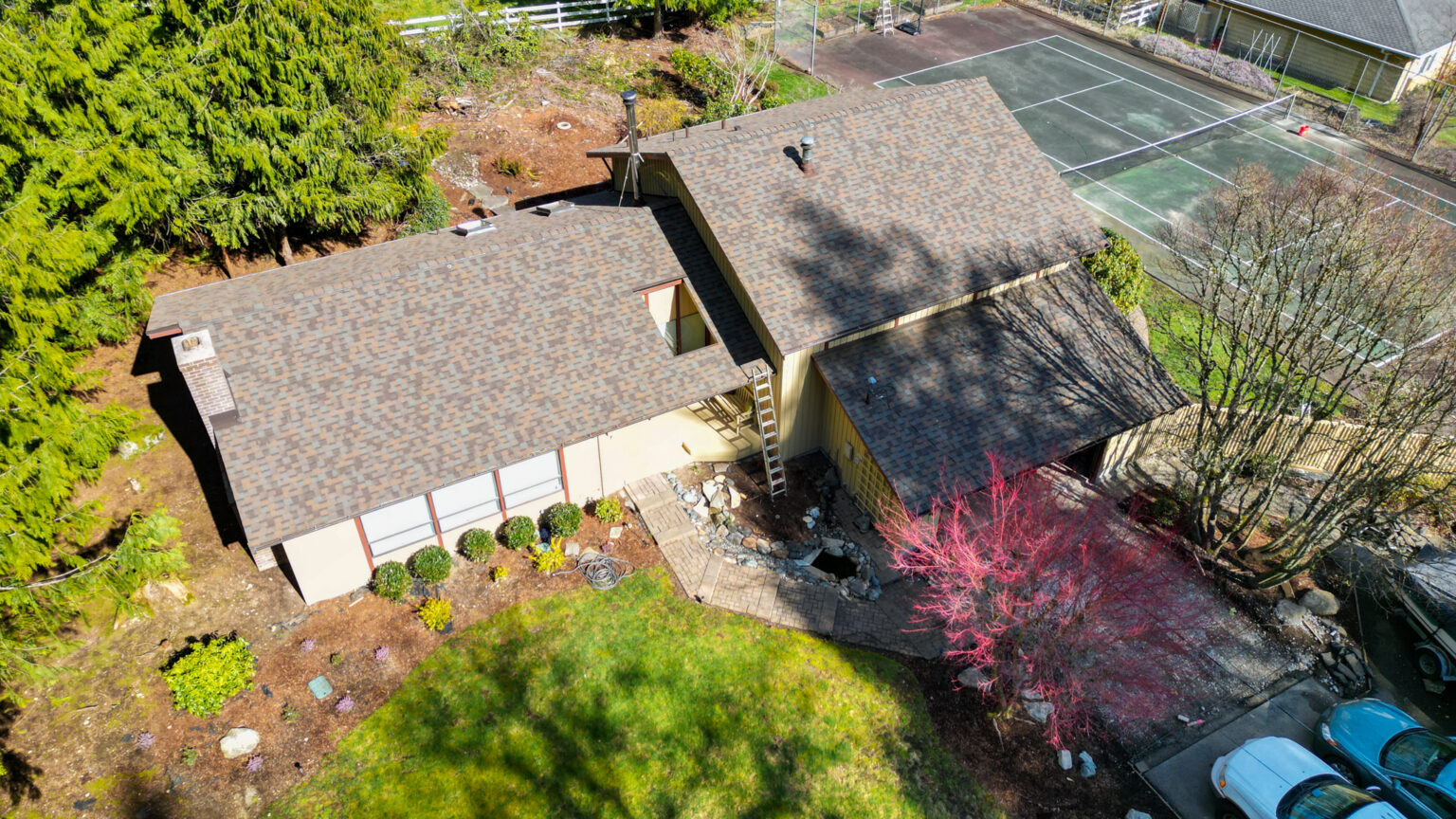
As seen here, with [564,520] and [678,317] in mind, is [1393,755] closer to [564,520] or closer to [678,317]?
[564,520]

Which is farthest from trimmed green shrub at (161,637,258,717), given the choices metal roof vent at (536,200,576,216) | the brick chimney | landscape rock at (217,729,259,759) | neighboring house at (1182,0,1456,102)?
neighboring house at (1182,0,1456,102)

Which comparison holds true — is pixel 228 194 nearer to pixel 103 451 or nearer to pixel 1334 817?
pixel 103 451

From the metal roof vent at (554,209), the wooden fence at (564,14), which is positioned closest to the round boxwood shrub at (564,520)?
the metal roof vent at (554,209)

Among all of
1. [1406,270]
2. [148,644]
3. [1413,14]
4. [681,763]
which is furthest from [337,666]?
[1413,14]

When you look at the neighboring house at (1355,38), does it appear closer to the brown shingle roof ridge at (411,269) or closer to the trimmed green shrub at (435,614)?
the brown shingle roof ridge at (411,269)

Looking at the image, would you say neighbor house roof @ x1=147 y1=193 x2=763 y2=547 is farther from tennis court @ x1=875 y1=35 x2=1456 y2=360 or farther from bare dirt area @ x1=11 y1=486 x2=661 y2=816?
tennis court @ x1=875 y1=35 x2=1456 y2=360
